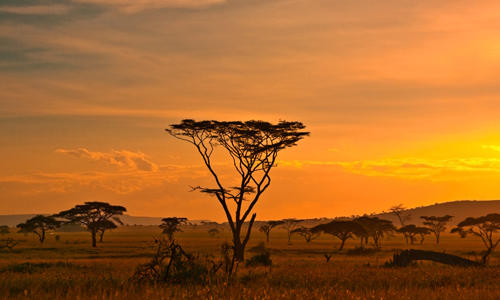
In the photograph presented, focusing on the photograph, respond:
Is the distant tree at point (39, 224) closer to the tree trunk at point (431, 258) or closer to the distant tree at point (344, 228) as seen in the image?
the distant tree at point (344, 228)

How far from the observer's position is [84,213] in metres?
103

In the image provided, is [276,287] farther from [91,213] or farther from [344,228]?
[91,213]

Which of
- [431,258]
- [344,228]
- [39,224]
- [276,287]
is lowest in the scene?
[276,287]

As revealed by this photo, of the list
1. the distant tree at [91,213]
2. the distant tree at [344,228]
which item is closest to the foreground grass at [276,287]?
the distant tree at [344,228]

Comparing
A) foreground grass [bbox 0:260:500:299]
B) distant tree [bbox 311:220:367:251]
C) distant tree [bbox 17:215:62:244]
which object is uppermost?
distant tree [bbox 17:215:62:244]

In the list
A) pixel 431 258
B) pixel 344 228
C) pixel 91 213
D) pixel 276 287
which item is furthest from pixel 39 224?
pixel 276 287

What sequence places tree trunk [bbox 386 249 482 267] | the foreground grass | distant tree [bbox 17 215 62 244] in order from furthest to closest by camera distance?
1. distant tree [bbox 17 215 62 244]
2. tree trunk [bbox 386 249 482 267]
3. the foreground grass

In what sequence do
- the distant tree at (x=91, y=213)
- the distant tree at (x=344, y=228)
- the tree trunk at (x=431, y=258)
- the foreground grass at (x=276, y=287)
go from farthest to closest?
the distant tree at (x=91, y=213), the distant tree at (x=344, y=228), the tree trunk at (x=431, y=258), the foreground grass at (x=276, y=287)

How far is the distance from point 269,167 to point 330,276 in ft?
108

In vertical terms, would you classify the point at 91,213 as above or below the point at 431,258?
above

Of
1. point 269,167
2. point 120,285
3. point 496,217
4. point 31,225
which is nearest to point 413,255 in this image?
point 120,285

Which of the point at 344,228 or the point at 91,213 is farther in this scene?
the point at 91,213

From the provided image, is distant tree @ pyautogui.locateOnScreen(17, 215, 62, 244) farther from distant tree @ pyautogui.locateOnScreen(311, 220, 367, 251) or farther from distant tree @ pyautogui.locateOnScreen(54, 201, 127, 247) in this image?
distant tree @ pyautogui.locateOnScreen(311, 220, 367, 251)

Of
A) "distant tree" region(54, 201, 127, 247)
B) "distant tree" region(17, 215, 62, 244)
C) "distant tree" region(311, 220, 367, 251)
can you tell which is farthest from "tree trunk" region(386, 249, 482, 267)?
"distant tree" region(17, 215, 62, 244)
